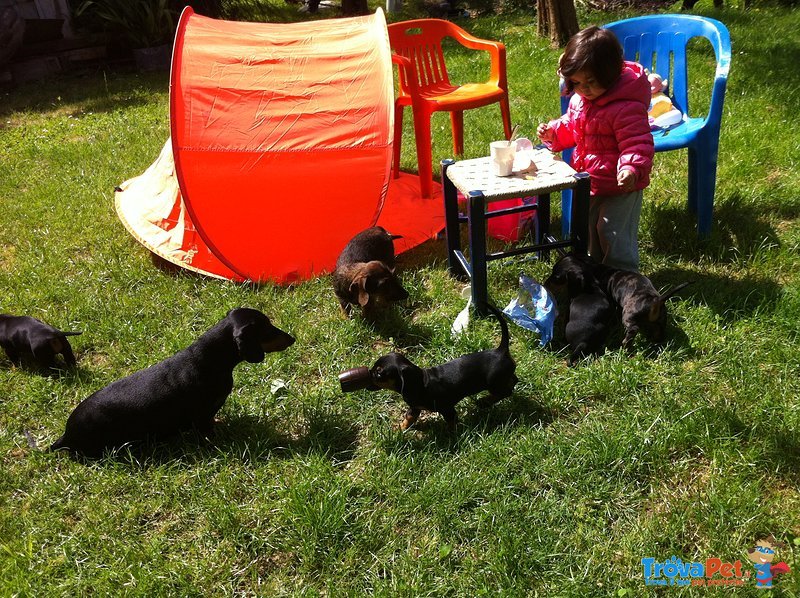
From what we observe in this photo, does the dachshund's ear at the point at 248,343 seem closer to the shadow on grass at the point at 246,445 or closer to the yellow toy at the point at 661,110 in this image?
the shadow on grass at the point at 246,445

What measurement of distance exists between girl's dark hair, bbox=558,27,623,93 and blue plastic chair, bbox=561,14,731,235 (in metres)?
0.69

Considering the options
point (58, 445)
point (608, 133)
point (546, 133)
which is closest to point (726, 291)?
point (608, 133)

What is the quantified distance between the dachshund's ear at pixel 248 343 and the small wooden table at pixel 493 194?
4.14 ft

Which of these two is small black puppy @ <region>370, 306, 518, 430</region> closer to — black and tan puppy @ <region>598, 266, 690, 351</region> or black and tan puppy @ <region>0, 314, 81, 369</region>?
black and tan puppy @ <region>598, 266, 690, 351</region>

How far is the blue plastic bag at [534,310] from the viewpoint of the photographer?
346 cm

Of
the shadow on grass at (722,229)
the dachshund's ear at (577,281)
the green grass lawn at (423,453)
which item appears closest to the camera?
the green grass lawn at (423,453)

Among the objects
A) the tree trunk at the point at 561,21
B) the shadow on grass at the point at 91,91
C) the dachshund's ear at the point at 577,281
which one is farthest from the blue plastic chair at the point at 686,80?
the shadow on grass at the point at 91,91

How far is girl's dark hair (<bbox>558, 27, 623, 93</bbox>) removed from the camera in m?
3.44

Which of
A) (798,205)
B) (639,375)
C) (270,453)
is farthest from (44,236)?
(798,205)

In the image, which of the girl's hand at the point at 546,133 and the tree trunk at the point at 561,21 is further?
the tree trunk at the point at 561,21

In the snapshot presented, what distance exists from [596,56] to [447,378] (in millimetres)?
1925

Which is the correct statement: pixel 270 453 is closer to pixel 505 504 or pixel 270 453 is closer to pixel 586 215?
pixel 505 504

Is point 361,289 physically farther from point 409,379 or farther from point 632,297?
point 632,297

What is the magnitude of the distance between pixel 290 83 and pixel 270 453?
2.84 m
